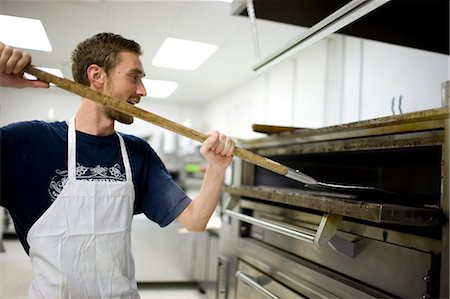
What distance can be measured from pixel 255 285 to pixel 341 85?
1786mm

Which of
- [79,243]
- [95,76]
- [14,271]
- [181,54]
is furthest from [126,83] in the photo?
[14,271]

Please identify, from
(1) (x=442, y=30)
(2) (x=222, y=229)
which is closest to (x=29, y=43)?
(2) (x=222, y=229)

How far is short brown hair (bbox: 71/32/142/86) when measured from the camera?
2.33 feet

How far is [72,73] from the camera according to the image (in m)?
0.71

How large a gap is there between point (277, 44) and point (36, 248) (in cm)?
101

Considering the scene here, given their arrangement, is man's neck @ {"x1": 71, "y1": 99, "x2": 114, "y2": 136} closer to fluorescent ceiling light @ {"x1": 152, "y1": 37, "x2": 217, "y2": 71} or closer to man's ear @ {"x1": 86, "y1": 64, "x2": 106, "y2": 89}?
man's ear @ {"x1": 86, "y1": 64, "x2": 106, "y2": 89}

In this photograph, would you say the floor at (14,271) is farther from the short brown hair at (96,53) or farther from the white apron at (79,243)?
the short brown hair at (96,53)

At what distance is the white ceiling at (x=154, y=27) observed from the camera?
28.6 inches

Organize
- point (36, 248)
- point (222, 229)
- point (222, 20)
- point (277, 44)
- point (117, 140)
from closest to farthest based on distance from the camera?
point (36, 248), point (117, 140), point (222, 20), point (277, 44), point (222, 229)

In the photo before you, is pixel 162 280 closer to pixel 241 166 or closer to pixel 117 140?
pixel 117 140

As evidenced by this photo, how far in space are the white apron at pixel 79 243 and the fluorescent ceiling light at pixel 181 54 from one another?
24cm

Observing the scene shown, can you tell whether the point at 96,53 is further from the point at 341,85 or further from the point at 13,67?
the point at 341,85

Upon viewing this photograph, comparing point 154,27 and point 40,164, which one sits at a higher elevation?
point 154,27

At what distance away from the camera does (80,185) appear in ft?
2.40
